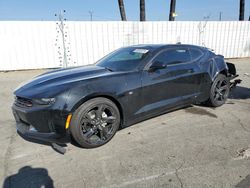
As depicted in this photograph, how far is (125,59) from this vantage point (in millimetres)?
4016

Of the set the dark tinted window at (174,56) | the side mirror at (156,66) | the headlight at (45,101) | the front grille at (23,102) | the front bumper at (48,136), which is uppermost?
the dark tinted window at (174,56)

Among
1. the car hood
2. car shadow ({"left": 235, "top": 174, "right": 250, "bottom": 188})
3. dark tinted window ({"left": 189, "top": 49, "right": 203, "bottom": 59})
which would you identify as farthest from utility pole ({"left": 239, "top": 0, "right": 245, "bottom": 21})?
car shadow ({"left": 235, "top": 174, "right": 250, "bottom": 188})

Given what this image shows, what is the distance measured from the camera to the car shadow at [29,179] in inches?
95.3

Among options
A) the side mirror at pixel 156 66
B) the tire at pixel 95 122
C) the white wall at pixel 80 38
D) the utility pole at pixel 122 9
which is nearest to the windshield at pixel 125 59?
the side mirror at pixel 156 66

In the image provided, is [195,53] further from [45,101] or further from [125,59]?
[45,101]

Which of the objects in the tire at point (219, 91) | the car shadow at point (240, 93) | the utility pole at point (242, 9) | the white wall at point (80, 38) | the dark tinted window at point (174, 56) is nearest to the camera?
the dark tinted window at point (174, 56)

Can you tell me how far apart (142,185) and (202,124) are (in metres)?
2.08

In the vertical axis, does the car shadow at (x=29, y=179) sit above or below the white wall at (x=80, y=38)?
below

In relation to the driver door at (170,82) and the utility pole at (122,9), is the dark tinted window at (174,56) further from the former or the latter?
the utility pole at (122,9)

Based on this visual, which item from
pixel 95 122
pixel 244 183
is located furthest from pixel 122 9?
pixel 244 183

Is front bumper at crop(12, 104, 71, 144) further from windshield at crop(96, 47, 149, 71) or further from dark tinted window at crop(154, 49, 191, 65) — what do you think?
dark tinted window at crop(154, 49, 191, 65)

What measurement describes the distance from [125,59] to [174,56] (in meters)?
0.96

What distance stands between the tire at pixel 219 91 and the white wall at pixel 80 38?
279 inches

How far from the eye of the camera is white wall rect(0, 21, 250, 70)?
32.1ft
